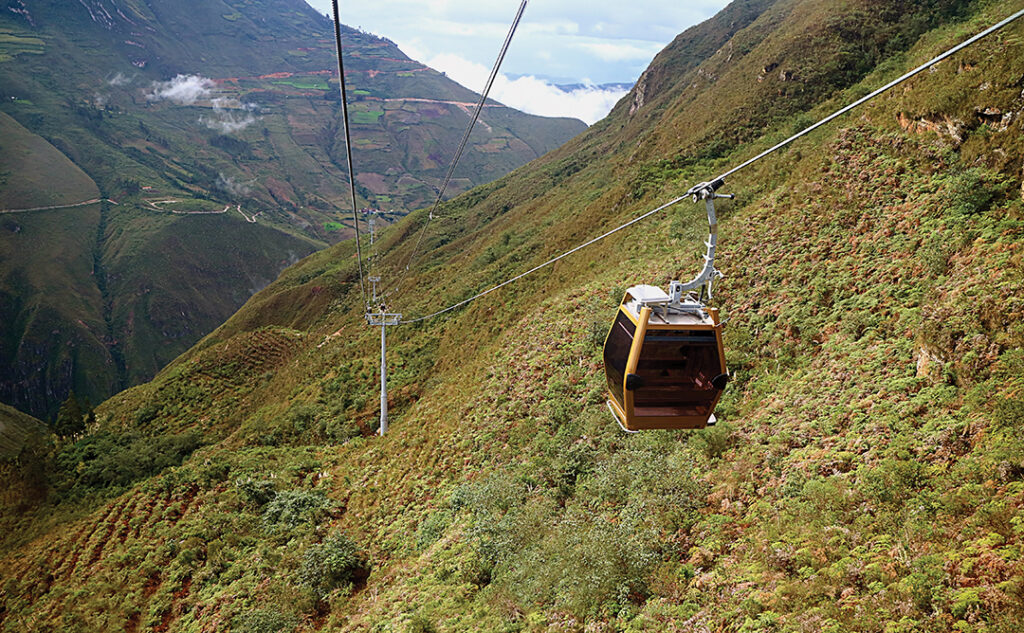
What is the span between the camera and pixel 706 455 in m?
12.3

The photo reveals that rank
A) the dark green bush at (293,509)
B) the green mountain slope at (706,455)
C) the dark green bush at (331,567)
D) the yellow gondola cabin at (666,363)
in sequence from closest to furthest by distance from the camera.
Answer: the green mountain slope at (706,455), the yellow gondola cabin at (666,363), the dark green bush at (331,567), the dark green bush at (293,509)

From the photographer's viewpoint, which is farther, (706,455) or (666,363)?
(706,455)

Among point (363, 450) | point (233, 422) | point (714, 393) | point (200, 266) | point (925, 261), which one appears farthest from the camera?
point (200, 266)

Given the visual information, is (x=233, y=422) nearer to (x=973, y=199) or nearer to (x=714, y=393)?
(x=714, y=393)

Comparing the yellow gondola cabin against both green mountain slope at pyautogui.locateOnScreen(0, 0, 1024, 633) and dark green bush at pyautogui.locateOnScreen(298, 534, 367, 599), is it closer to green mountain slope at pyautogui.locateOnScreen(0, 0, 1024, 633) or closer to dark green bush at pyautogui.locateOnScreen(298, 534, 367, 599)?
green mountain slope at pyautogui.locateOnScreen(0, 0, 1024, 633)

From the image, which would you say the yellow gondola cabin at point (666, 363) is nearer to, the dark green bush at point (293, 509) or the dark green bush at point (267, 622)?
the dark green bush at point (267, 622)

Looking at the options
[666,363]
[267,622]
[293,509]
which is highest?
[666,363]

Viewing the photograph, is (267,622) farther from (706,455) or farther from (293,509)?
(706,455)

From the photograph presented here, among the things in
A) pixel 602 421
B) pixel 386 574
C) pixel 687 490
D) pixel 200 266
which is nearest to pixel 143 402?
pixel 386 574

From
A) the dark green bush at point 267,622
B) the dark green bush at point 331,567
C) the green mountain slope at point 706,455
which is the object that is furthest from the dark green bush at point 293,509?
the dark green bush at point 267,622

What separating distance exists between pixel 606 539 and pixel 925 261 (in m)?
11.4

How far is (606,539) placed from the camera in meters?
10.5

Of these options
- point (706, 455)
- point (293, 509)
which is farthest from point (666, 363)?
point (293, 509)

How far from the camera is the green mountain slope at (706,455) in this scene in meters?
8.13
